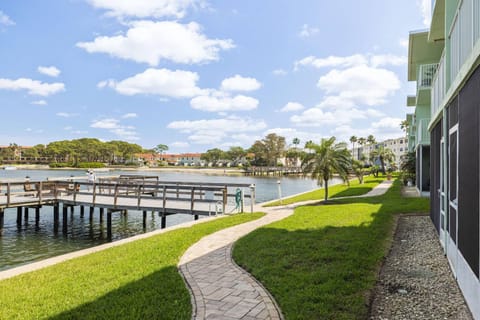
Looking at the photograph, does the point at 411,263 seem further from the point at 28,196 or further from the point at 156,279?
the point at 28,196

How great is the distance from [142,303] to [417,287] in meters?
4.15

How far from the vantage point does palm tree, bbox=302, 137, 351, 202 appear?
1689 cm

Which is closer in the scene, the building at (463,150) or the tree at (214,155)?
the building at (463,150)

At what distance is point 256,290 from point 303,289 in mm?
687

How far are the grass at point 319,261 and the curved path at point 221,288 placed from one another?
20 cm

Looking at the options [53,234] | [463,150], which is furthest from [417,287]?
[53,234]

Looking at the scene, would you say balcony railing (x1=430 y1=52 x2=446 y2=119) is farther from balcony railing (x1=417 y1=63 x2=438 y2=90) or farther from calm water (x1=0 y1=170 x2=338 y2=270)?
calm water (x1=0 y1=170 x2=338 y2=270)

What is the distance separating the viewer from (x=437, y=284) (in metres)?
5.37


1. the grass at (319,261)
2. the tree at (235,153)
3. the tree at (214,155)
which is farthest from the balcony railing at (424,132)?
the tree at (214,155)

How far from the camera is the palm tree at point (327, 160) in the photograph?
55.4 feet

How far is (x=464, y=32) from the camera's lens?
17.4 ft

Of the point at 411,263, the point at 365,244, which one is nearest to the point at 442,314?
the point at 411,263

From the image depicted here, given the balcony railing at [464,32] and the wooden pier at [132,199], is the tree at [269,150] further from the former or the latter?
the balcony railing at [464,32]

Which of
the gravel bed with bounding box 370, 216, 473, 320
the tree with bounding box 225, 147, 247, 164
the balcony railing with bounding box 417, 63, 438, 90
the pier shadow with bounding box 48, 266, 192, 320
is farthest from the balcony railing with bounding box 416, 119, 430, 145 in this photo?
the tree with bounding box 225, 147, 247, 164
